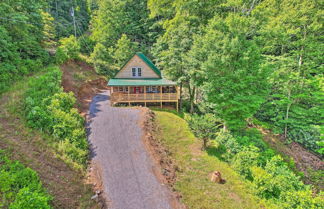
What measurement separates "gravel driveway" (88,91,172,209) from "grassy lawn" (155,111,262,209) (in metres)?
1.38

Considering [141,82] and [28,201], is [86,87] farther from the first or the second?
[28,201]

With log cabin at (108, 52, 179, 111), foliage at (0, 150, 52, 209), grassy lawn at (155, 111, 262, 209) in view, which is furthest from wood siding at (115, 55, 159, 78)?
foliage at (0, 150, 52, 209)

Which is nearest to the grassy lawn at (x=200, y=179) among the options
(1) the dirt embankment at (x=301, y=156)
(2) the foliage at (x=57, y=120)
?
(2) the foliage at (x=57, y=120)

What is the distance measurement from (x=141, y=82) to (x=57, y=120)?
8.80m

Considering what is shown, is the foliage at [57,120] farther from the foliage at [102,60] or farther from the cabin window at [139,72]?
the foliage at [102,60]

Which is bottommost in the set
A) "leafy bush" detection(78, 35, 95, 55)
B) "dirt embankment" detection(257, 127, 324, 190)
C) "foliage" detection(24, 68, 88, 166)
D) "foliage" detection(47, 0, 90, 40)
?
"dirt embankment" detection(257, 127, 324, 190)

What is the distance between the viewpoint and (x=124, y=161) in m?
9.35

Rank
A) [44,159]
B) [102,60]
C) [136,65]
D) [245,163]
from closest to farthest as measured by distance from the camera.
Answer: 1. [44,159]
2. [245,163]
3. [136,65]
4. [102,60]

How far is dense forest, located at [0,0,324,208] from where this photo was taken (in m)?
Result: 10.0

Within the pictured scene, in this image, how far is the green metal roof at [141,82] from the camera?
662 inches

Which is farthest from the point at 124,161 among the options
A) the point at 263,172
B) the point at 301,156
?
the point at 301,156

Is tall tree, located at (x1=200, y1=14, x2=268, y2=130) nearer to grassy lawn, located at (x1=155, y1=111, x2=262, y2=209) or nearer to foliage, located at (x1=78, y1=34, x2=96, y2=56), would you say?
grassy lawn, located at (x1=155, y1=111, x2=262, y2=209)

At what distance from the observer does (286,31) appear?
1552cm

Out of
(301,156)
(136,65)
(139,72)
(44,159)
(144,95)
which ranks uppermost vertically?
(136,65)
